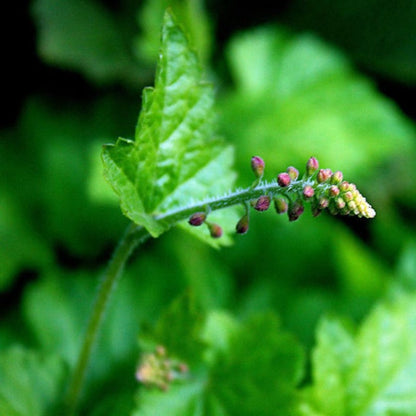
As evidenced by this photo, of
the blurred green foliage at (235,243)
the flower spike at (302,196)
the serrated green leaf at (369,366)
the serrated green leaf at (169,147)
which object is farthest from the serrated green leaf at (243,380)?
the flower spike at (302,196)

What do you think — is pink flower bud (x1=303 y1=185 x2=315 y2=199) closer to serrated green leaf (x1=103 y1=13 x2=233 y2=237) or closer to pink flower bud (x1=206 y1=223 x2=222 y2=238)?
pink flower bud (x1=206 y1=223 x2=222 y2=238)

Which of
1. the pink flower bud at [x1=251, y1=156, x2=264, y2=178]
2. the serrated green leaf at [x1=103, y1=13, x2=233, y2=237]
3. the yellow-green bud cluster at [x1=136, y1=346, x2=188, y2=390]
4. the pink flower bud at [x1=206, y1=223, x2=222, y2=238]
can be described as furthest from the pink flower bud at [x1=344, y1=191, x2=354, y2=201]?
the yellow-green bud cluster at [x1=136, y1=346, x2=188, y2=390]

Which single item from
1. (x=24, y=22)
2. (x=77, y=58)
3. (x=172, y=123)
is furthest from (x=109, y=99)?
(x=172, y=123)

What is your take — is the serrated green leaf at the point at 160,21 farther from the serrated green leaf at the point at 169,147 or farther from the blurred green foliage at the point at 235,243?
the serrated green leaf at the point at 169,147

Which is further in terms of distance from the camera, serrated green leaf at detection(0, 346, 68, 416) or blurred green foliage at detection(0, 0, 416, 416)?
blurred green foliage at detection(0, 0, 416, 416)

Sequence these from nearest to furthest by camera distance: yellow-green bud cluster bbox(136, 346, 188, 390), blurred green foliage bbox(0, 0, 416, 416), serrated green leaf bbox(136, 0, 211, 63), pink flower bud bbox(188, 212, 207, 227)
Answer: pink flower bud bbox(188, 212, 207, 227)
yellow-green bud cluster bbox(136, 346, 188, 390)
blurred green foliage bbox(0, 0, 416, 416)
serrated green leaf bbox(136, 0, 211, 63)

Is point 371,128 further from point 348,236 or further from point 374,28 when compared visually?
point 374,28
